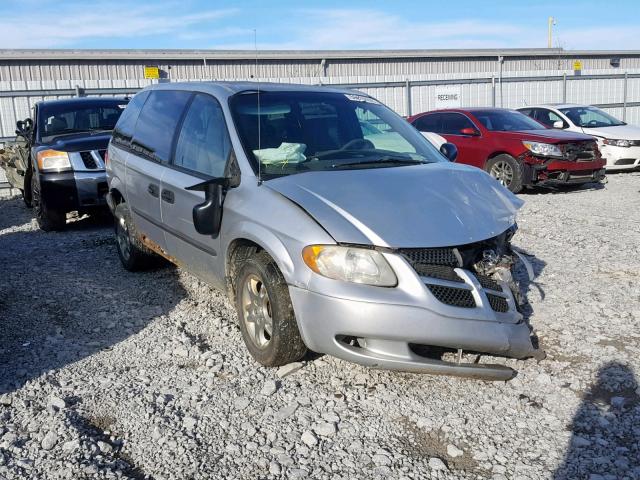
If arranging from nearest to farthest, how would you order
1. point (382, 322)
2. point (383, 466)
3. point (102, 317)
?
point (383, 466) < point (382, 322) < point (102, 317)

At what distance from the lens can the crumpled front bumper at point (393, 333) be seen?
11.1ft

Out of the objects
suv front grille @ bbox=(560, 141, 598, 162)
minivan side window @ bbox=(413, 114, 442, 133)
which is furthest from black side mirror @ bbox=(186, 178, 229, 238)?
minivan side window @ bbox=(413, 114, 442, 133)

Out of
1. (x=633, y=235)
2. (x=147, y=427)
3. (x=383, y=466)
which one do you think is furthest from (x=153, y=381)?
(x=633, y=235)

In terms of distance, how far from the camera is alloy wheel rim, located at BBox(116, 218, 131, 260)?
20.6 ft

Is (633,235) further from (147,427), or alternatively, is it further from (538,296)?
(147,427)

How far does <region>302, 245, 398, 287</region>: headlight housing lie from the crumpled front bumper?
0.41ft

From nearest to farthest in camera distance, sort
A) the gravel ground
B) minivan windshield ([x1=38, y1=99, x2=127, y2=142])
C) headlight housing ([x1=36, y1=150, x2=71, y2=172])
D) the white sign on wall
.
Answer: the gravel ground, headlight housing ([x1=36, y1=150, x2=71, y2=172]), minivan windshield ([x1=38, y1=99, x2=127, y2=142]), the white sign on wall

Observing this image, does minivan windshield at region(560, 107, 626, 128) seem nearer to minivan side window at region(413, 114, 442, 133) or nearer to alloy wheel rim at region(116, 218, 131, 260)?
minivan side window at region(413, 114, 442, 133)

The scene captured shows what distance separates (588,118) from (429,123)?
4.03 meters

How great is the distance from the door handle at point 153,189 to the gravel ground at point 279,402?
36.9 inches

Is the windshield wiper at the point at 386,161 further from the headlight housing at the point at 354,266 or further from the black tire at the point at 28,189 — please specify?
the black tire at the point at 28,189

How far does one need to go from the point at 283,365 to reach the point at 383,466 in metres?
1.18

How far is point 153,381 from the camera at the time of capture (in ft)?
12.9

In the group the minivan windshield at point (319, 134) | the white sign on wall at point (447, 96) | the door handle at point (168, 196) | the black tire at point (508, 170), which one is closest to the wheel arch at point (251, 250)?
the minivan windshield at point (319, 134)
